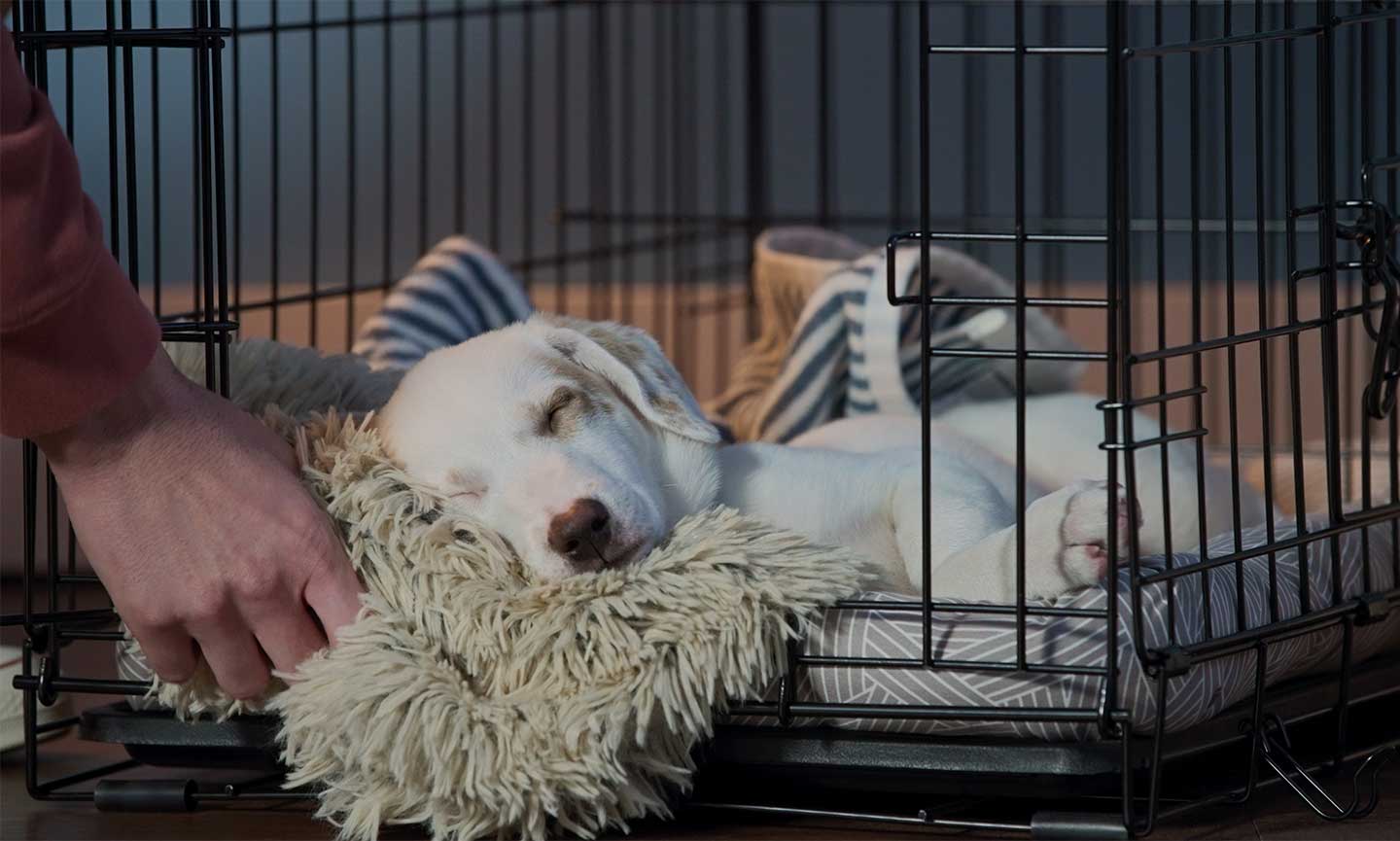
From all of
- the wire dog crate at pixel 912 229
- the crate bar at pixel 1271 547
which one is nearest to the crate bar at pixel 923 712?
the wire dog crate at pixel 912 229

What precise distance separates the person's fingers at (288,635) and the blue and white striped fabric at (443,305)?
91 cm

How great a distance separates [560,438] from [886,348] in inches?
31.5

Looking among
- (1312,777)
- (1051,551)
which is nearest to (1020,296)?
(1051,551)

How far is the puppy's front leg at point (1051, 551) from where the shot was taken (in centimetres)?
124

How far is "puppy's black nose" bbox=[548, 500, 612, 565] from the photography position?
1199mm

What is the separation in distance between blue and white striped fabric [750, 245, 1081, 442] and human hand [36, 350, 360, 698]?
0.98 m

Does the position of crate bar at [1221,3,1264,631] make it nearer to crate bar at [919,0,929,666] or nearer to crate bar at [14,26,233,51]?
crate bar at [919,0,929,666]

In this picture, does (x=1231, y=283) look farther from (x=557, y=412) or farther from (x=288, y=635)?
(x=288, y=635)

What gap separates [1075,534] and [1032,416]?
688 mm

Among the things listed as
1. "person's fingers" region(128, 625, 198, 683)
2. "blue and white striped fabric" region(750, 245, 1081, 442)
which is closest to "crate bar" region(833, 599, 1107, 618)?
"person's fingers" region(128, 625, 198, 683)

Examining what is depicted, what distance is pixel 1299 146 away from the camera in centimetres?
457

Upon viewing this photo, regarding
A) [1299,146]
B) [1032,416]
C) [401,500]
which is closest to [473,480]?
[401,500]

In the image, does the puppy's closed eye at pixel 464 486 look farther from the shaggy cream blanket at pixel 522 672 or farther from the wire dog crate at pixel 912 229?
the wire dog crate at pixel 912 229

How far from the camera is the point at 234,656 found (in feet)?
3.92
